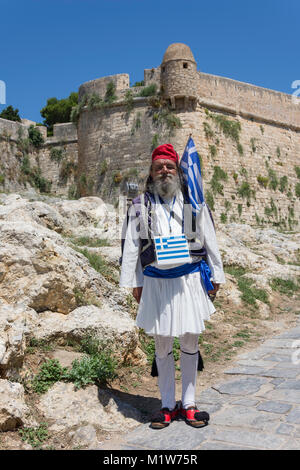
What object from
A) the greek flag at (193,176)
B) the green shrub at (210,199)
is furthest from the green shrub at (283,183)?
the greek flag at (193,176)

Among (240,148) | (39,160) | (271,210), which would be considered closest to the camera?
(240,148)

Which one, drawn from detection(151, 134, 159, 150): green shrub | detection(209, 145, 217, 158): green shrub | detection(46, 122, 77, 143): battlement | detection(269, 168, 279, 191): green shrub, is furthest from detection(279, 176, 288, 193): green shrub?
detection(46, 122, 77, 143): battlement

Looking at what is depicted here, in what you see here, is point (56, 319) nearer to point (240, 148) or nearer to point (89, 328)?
point (89, 328)

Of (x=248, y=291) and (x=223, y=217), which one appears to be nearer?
(x=248, y=291)

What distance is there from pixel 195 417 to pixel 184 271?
97cm

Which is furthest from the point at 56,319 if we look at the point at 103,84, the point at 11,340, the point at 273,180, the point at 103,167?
the point at 273,180

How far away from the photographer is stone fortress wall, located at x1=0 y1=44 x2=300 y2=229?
16.9 m

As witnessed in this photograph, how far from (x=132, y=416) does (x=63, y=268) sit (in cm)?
153

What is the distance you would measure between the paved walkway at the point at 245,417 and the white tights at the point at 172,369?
16cm

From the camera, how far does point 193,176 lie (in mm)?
3045

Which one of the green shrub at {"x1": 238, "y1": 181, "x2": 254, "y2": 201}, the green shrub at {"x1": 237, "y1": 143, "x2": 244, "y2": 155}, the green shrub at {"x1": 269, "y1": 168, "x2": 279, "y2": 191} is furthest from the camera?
the green shrub at {"x1": 269, "y1": 168, "x2": 279, "y2": 191}

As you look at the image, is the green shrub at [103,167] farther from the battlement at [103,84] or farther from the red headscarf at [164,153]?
the red headscarf at [164,153]

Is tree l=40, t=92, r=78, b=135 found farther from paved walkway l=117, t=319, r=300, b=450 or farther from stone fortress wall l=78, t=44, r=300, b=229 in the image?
paved walkway l=117, t=319, r=300, b=450
